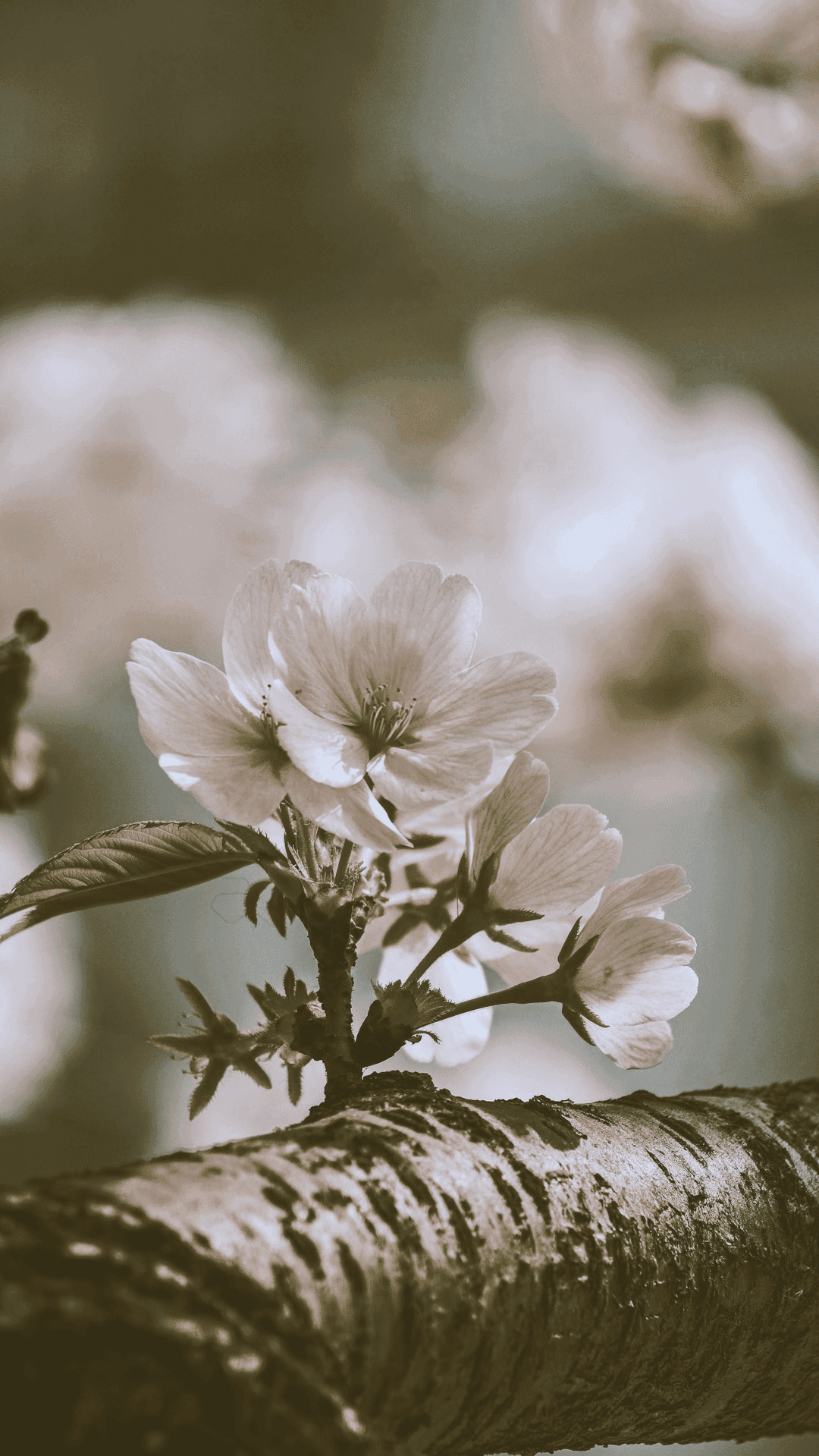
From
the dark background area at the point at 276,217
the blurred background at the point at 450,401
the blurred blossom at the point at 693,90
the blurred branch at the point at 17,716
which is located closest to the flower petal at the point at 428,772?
the blurred branch at the point at 17,716

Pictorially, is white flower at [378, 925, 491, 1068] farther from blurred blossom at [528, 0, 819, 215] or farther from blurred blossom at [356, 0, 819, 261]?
blurred blossom at [528, 0, 819, 215]

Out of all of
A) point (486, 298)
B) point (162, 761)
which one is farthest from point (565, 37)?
point (162, 761)

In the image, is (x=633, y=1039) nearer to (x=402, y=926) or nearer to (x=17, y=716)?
(x=402, y=926)

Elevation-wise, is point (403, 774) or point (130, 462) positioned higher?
point (130, 462)

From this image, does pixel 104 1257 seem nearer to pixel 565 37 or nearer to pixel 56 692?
pixel 56 692

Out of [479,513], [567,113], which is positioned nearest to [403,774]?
[479,513]

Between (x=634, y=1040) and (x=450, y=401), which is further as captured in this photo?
(x=450, y=401)

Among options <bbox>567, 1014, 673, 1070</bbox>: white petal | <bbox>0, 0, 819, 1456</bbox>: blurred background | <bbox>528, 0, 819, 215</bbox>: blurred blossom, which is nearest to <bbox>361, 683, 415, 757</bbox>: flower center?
<bbox>567, 1014, 673, 1070</bbox>: white petal
